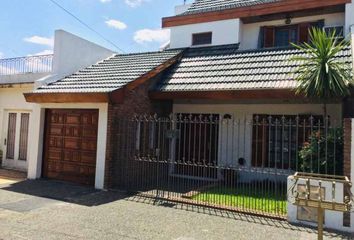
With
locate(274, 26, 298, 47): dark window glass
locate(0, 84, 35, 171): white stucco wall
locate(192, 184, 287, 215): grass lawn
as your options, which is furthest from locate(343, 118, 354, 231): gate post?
locate(0, 84, 35, 171): white stucco wall

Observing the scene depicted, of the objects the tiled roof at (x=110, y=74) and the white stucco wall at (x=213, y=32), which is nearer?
the tiled roof at (x=110, y=74)

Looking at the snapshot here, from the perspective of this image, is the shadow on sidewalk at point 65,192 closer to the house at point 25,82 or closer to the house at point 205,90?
the house at point 205,90

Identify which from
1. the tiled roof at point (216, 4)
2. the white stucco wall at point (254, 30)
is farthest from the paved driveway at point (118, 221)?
the tiled roof at point (216, 4)

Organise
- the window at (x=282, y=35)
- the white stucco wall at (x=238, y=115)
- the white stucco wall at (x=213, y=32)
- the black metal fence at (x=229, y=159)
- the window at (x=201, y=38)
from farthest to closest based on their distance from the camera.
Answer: the window at (x=201, y=38) < the white stucco wall at (x=213, y=32) < the window at (x=282, y=35) < the white stucco wall at (x=238, y=115) < the black metal fence at (x=229, y=159)

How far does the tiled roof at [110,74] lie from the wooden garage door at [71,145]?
792 mm

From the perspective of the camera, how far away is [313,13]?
46.0 feet

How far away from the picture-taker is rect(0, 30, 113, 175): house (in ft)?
→ 43.0

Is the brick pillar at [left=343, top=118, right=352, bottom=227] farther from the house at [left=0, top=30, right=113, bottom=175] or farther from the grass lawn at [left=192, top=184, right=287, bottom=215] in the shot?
the house at [left=0, top=30, right=113, bottom=175]

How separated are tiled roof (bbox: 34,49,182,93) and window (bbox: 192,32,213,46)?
2.05 m

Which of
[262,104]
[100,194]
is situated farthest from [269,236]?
[262,104]

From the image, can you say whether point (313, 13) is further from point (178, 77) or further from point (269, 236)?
point (269, 236)

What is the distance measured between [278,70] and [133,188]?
6.01 m

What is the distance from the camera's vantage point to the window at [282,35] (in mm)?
14328

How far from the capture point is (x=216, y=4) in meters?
16.9
